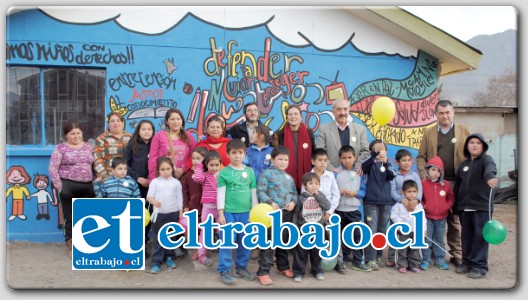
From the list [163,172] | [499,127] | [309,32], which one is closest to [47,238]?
[163,172]

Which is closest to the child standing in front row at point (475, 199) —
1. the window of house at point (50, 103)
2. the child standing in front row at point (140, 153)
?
the child standing in front row at point (140, 153)

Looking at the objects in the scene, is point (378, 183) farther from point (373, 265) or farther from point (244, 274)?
point (244, 274)

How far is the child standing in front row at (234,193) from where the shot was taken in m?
3.54

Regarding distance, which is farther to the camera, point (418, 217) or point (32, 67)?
point (32, 67)

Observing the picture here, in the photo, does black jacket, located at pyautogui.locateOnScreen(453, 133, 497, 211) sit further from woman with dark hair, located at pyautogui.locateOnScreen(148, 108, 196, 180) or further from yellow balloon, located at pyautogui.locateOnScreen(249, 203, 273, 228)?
woman with dark hair, located at pyautogui.locateOnScreen(148, 108, 196, 180)

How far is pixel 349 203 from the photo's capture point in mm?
3857

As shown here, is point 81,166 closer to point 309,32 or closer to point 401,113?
point 309,32

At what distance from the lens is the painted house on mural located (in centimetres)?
445

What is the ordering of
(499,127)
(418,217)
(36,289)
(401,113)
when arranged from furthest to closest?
(499,127) → (401,113) → (418,217) → (36,289)

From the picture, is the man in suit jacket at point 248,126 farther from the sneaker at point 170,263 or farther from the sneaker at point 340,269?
the sneaker at point 340,269

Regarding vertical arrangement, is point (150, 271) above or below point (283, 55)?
below

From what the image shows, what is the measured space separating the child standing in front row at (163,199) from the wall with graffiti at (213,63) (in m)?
1.15

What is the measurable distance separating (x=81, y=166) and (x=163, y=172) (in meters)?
0.88

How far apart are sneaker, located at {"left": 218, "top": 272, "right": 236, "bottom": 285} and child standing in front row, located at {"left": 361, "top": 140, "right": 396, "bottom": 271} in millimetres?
1245
